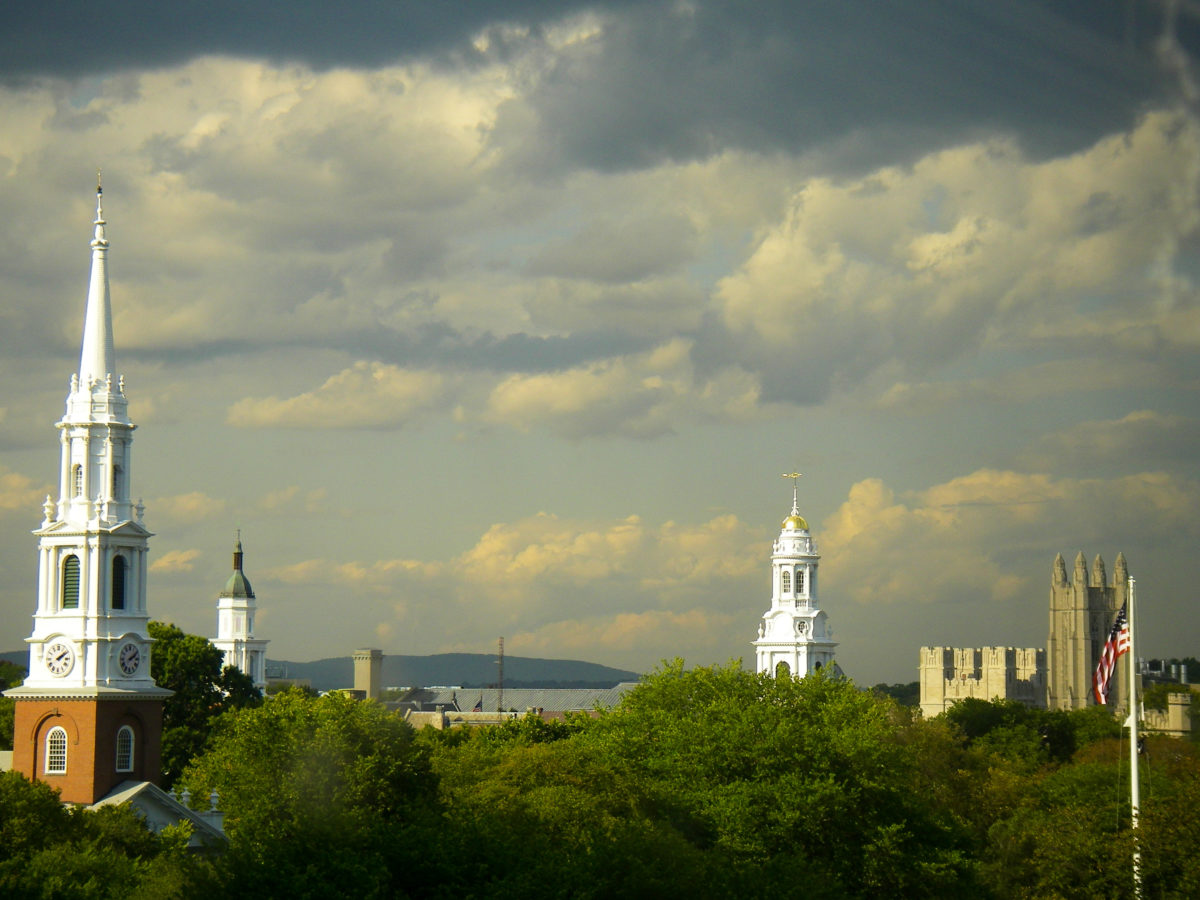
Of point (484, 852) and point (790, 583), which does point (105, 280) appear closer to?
point (484, 852)

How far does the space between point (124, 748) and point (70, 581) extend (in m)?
7.55

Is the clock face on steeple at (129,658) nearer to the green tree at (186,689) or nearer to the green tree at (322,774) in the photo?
the green tree at (322,774)

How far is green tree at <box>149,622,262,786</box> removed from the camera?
9594 cm

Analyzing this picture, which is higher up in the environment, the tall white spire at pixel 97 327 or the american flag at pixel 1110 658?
the tall white spire at pixel 97 327

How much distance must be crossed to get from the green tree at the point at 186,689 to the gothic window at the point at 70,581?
66.5ft

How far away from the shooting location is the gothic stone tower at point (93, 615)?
242ft

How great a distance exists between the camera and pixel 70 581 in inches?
3029

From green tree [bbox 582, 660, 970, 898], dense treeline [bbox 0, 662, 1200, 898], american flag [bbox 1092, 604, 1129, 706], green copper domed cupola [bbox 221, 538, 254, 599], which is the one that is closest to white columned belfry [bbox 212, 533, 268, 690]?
green copper domed cupola [bbox 221, 538, 254, 599]

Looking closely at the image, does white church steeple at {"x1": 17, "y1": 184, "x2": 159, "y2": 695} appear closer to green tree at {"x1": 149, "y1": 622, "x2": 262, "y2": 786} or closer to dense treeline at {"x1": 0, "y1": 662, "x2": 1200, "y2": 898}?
dense treeline at {"x1": 0, "y1": 662, "x2": 1200, "y2": 898}

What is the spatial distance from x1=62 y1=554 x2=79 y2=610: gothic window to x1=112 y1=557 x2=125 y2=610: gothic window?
5.13 feet

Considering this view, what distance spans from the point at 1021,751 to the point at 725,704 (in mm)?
59032

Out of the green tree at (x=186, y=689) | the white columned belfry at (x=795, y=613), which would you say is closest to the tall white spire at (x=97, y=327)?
the green tree at (x=186, y=689)

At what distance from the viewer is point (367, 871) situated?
41281 millimetres

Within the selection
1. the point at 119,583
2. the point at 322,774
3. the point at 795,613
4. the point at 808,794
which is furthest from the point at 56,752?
the point at 795,613
